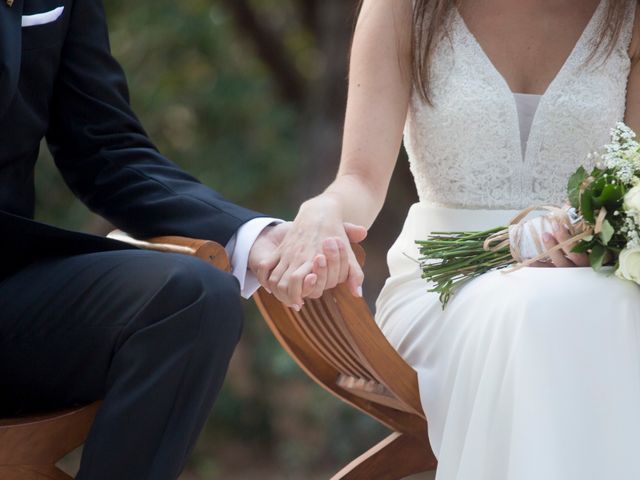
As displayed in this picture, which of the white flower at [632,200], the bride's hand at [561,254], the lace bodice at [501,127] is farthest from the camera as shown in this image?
the lace bodice at [501,127]

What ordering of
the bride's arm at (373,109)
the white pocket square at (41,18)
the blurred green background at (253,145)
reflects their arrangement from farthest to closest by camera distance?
the blurred green background at (253,145)
the bride's arm at (373,109)
the white pocket square at (41,18)

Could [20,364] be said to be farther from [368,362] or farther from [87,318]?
[368,362]

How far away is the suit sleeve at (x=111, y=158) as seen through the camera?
2799 millimetres

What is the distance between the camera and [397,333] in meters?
3.00

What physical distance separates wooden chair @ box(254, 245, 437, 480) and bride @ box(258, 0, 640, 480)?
0.07m

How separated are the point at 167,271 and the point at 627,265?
0.93 meters

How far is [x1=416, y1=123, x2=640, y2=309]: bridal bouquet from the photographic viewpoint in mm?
2477

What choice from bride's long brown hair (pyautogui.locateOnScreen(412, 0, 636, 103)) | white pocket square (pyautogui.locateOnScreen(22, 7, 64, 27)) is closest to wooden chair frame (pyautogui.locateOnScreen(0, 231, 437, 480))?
white pocket square (pyautogui.locateOnScreen(22, 7, 64, 27))

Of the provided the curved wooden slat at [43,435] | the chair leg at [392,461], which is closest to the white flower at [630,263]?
the chair leg at [392,461]

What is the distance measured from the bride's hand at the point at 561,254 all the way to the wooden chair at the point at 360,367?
41 cm

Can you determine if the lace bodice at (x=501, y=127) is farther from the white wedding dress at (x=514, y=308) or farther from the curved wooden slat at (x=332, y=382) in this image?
the curved wooden slat at (x=332, y=382)

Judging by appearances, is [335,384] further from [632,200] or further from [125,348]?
[632,200]

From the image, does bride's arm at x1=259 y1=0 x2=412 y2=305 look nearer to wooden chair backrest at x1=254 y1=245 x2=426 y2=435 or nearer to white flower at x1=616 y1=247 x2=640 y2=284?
wooden chair backrest at x1=254 y1=245 x2=426 y2=435

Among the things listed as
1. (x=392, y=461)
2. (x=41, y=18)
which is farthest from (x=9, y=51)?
(x=392, y=461)
